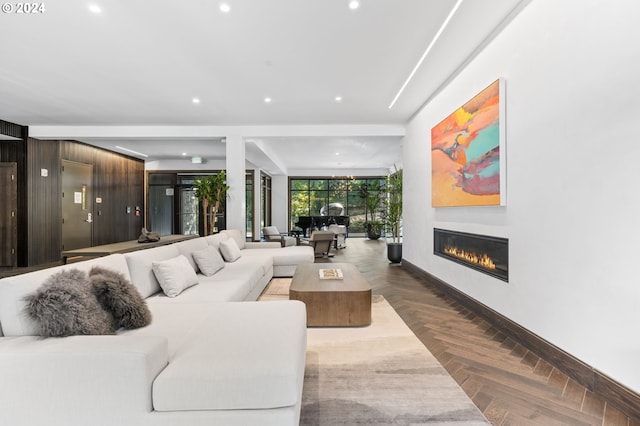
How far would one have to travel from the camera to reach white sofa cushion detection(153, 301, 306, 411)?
4.54 ft

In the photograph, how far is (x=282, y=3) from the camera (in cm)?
277

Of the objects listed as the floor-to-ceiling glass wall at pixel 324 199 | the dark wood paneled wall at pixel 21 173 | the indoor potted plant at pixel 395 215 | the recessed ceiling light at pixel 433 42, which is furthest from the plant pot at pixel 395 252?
the dark wood paneled wall at pixel 21 173

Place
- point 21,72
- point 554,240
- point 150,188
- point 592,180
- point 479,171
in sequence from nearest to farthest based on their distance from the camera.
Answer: point 592,180 → point 554,240 → point 479,171 → point 21,72 → point 150,188

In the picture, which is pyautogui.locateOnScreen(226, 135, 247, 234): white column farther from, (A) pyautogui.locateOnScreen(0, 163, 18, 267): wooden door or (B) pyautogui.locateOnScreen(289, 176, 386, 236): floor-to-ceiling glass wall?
(B) pyautogui.locateOnScreen(289, 176, 386, 236): floor-to-ceiling glass wall

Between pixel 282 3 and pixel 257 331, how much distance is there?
2.61 meters

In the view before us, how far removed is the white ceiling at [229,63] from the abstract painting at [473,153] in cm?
63

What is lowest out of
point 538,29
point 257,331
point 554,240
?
point 257,331

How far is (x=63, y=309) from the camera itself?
1.56 metres

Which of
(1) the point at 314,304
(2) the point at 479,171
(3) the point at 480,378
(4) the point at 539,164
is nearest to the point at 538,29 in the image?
(4) the point at 539,164

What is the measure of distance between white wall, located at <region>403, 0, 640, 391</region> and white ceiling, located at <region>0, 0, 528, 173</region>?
687mm

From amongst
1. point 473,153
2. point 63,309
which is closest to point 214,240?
point 63,309

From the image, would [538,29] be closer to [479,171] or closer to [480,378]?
[479,171]

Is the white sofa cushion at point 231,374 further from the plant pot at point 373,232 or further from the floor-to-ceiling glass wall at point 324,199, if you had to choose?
the floor-to-ceiling glass wall at point 324,199

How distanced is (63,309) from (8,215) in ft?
23.2
